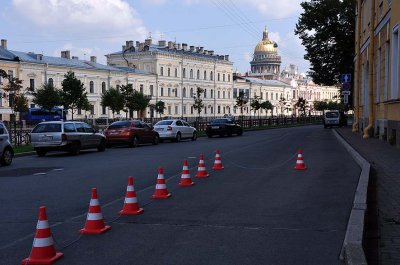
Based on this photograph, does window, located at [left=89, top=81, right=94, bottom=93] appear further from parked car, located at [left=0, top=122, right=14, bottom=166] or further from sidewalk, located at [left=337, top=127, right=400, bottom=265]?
sidewalk, located at [left=337, top=127, right=400, bottom=265]

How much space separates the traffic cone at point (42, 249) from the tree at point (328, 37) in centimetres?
4874

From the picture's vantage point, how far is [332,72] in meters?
53.5

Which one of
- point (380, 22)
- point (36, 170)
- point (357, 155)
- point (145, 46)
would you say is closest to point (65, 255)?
point (36, 170)

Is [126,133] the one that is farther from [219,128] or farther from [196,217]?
[196,217]

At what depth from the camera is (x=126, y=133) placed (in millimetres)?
28141

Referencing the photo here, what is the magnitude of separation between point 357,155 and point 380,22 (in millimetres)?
11088

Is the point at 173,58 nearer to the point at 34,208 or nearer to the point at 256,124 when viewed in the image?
the point at 256,124

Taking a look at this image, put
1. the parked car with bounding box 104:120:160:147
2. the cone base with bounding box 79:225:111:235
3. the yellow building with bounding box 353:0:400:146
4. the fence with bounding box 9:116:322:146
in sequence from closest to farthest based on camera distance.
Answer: the cone base with bounding box 79:225:111:235 < the yellow building with bounding box 353:0:400:146 < the parked car with bounding box 104:120:160:147 < the fence with bounding box 9:116:322:146

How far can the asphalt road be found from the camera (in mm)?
6082

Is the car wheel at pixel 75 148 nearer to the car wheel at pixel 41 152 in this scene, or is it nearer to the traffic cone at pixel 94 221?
the car wheel at pixel 41 152

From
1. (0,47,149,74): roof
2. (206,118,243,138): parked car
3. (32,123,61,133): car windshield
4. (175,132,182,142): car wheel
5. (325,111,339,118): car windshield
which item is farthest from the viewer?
(0,47,149,74): roof

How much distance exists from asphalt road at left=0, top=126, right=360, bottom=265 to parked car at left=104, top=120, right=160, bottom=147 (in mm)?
13292

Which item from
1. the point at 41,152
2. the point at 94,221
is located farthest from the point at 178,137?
the point at 94,221

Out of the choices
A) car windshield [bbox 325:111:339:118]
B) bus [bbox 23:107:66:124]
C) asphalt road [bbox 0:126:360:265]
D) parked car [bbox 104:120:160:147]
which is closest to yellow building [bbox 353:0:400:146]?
asphalt road [bbox 0:126:360:265]
